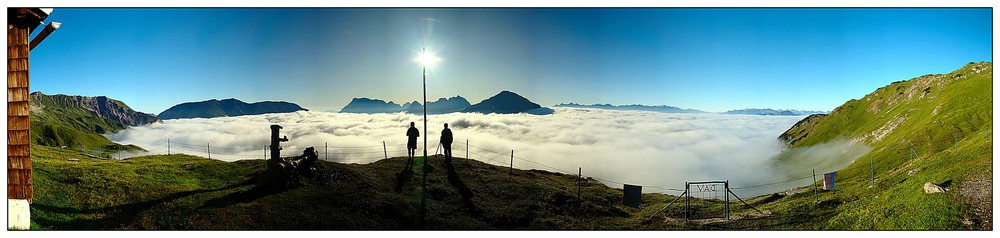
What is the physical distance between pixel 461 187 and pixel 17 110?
17.3m

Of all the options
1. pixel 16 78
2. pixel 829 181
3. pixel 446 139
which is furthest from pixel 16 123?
pixel 829 181

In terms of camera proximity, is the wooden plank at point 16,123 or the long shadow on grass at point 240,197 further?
the long shadow on grass at point 240,197

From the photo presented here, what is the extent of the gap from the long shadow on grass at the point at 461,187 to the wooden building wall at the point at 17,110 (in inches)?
628

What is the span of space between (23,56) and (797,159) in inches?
5401

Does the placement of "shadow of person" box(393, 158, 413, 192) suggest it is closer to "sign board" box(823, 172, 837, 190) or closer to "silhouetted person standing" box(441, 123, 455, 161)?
"silhouetted person standing" box(441, 123, 455, 161)

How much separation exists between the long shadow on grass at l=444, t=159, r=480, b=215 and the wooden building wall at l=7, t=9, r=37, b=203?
15.9 metres

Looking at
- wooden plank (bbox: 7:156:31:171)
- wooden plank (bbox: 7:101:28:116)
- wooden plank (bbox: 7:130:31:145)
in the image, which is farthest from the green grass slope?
wooden plank (bbox: 7:101:28:116)

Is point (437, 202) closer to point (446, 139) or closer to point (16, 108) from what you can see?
point (446, 139)

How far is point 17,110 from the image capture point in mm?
16812

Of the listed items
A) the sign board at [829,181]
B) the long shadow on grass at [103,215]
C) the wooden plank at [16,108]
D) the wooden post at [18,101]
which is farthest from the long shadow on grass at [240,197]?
the sign board at [829,181]

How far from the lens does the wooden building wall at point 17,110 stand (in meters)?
16.6

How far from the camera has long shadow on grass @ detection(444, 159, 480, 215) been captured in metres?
21.5

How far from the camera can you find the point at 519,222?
66.6 ft

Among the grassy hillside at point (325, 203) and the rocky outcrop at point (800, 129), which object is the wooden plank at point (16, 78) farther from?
the rocky outcrop at point (800, 129)
